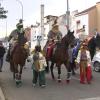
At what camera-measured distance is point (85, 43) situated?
18.4m

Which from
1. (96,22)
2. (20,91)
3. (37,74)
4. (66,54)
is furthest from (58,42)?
(96,22)

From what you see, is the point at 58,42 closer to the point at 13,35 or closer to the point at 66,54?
the point at 66,54

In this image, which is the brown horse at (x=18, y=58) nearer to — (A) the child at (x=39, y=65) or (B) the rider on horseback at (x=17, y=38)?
(B) the rider on horseback at (x=17, y=38)

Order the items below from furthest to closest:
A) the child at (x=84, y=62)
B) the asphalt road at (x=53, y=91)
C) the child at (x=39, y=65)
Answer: the child at (x=84, y=62), the child at (x=39, y=65), the asphalt road at (x=53, y=91)

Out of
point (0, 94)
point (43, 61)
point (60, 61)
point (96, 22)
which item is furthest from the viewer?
point (96, 22)

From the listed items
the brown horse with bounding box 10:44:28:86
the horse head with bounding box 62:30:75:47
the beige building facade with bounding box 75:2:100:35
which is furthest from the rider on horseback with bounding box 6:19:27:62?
the beige building facade with bounding box 75:2:100:35

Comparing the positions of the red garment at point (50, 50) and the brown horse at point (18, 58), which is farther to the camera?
the red garment at point (50, 50)

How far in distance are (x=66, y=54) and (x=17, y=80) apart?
8.36 feet

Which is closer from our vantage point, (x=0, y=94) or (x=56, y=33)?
(x=0, y=94)

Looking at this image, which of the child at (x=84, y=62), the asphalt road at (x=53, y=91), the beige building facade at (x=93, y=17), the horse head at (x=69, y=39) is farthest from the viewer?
the beige building facade at (x=93, y=17)

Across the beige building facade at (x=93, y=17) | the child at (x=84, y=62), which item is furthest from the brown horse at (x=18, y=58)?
the beige building facade at (x=93, y=17)

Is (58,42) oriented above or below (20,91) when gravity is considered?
above

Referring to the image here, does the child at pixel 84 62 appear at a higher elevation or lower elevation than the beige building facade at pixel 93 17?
lower

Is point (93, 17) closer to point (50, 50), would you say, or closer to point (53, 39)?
point (53, 39)
